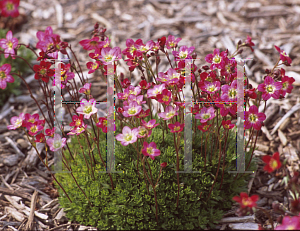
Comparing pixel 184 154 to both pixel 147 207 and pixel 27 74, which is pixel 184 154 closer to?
pixel 147 207

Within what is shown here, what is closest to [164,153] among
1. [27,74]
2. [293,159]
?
[293,159]

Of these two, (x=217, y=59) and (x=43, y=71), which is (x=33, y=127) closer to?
(x=43, y=71)

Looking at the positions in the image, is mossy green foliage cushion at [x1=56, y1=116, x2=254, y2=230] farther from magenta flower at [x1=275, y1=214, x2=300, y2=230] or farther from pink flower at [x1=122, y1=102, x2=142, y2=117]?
magenta flower at [x1=275, y1=214, x2=300, y2=230]

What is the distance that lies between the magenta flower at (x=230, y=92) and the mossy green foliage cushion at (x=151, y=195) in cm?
76

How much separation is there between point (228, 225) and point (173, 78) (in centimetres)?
147

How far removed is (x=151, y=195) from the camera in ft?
9.11

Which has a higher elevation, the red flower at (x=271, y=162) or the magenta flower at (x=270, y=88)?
the magenta flower at (x=270, y=88)

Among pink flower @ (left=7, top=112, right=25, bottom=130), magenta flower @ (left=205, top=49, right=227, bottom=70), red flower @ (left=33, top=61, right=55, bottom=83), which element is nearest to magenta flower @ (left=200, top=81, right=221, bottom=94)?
magenta flower @ (left=205, top=49, right=227, bottom=70)

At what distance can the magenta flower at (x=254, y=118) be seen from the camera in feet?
7.75

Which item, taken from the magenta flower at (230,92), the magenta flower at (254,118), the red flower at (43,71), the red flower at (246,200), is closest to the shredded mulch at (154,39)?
the magenta flower at (254,118)

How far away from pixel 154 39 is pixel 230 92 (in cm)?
323

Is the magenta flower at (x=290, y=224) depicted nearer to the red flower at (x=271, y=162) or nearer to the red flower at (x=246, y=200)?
the red flower at (x=246, y=200)

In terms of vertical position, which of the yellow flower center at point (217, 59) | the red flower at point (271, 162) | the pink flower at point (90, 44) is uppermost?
the pink flower at point (90, 44)

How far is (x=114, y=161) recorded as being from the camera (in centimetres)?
280
